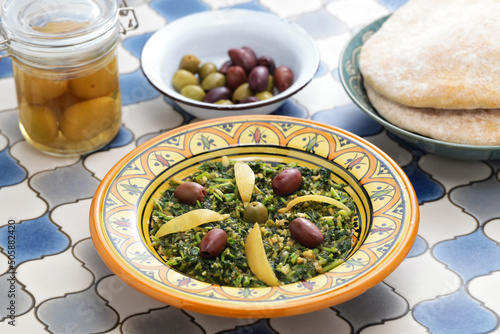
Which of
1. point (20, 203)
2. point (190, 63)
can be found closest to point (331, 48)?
point (190, 63)

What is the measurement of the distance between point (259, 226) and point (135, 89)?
2.57 ft

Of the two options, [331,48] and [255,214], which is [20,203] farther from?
[331,48]

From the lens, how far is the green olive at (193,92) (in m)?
1.73

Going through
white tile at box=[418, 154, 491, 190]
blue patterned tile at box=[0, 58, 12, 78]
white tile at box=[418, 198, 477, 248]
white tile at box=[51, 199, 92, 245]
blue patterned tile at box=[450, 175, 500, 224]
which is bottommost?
white tile at box=[51, 199, 92, 245]

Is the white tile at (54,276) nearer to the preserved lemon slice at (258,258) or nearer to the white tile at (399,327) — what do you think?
the preserved lemon slice at (258,258)

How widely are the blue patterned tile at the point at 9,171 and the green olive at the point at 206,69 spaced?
0.57m

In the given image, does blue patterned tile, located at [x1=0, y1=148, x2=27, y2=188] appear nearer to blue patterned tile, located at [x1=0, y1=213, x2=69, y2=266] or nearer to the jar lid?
blue patterned tile, located at [x1=0, y1=213, x2=69, y2=266]

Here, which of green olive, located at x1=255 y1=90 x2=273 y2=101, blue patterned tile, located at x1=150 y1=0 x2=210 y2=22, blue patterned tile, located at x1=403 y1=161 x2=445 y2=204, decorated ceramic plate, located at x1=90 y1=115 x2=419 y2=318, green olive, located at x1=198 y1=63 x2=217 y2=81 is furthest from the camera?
blue patterned tile, located at x1=150 y1=0 x2=210 y2=22

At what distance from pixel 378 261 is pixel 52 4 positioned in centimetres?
99

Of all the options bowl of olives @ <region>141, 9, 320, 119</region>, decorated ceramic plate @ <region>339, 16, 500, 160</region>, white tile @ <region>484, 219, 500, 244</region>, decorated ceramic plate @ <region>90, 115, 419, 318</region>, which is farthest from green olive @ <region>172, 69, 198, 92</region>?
white tile @ <region>484, 219, 500, 244</region>

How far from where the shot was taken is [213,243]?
46.3 inches

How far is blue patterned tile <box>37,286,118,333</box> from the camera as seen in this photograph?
1193mm

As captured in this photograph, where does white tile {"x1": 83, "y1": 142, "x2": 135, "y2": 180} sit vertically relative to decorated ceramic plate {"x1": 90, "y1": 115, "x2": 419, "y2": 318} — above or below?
below

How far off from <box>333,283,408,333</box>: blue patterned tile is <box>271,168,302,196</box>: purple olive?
264 mm
